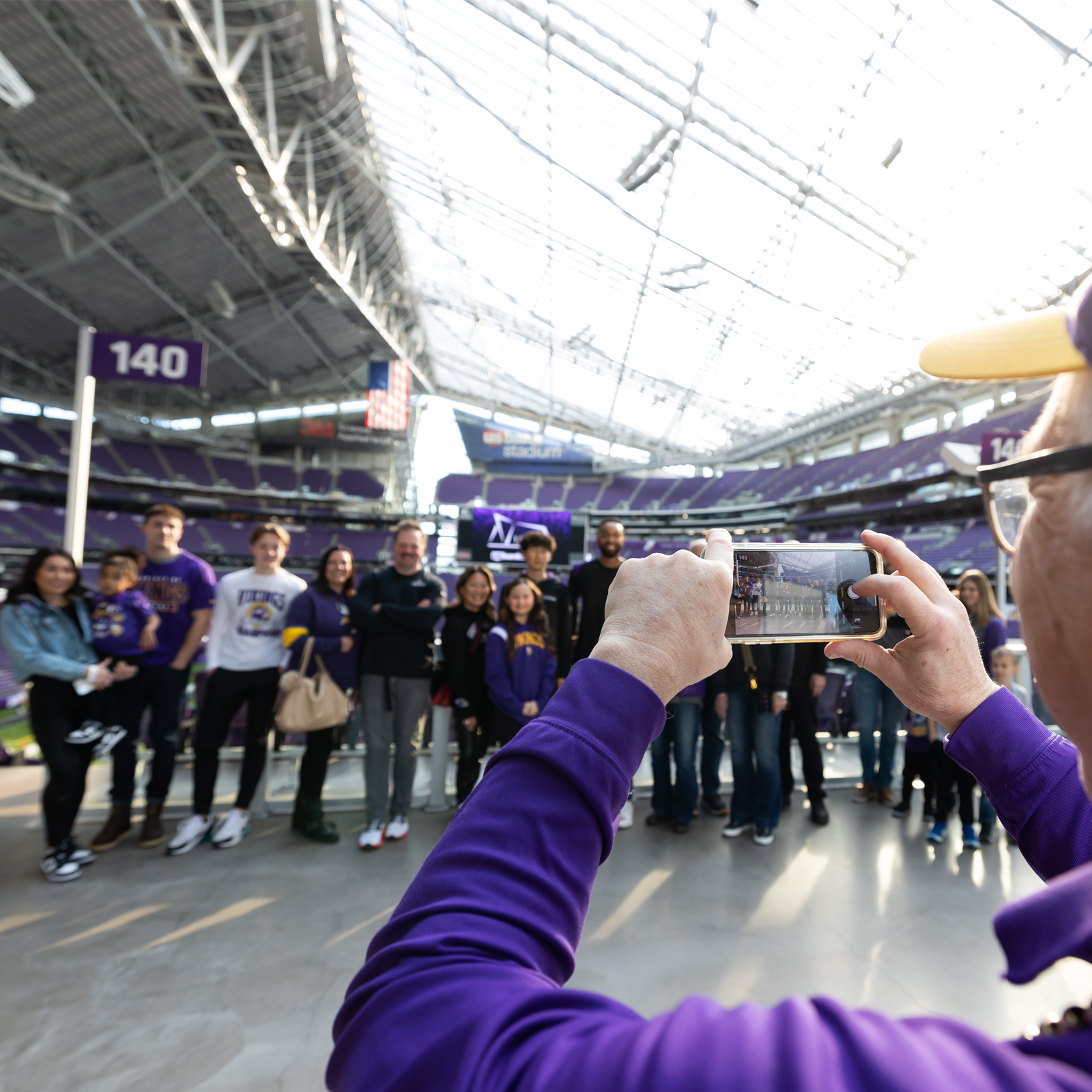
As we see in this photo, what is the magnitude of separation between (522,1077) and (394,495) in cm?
2904

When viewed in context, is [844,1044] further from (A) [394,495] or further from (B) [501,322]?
(A) [394,495]

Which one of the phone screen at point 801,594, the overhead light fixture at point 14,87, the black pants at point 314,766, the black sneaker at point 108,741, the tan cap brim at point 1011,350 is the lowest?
the black pants at point 314,766

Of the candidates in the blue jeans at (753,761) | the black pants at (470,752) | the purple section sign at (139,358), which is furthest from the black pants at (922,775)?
the purple section sign at (139,358)

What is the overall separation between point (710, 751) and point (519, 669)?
4.95 feet

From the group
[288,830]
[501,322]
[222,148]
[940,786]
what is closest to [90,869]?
[288,830]

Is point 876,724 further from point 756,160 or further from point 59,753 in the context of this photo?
point 756,160

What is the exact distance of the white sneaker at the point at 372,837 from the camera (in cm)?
324

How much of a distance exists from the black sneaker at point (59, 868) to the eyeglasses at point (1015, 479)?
3.93 metres

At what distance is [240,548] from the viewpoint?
25641 millimetres

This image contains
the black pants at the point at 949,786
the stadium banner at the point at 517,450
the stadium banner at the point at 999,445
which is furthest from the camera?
the stadium banner at the point at 517,450

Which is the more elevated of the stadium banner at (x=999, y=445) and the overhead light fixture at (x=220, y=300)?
the overhead light fixture at (x=220, y=300)

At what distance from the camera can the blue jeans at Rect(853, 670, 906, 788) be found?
13.5 ft

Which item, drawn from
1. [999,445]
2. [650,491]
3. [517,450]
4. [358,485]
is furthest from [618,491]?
[999,445]

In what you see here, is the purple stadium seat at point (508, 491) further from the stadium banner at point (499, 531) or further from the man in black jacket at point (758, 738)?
the man in black jacket at point (758, 738)
